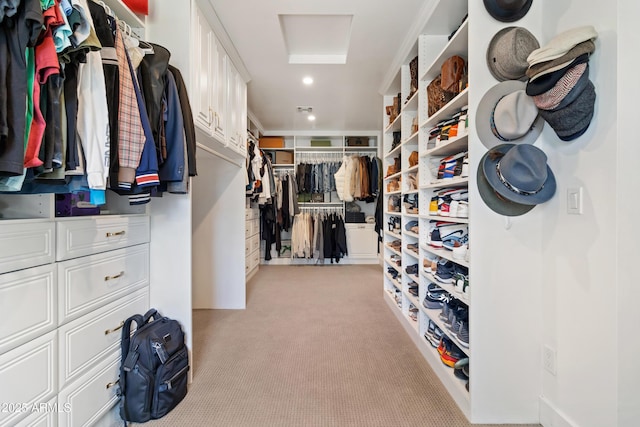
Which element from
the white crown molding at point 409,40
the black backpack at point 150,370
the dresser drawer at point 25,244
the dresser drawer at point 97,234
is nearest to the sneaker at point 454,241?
the white crown molding at point 409,40

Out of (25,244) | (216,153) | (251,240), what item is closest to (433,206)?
(216,153)

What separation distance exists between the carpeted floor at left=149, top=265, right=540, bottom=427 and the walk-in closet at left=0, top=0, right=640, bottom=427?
0.6 inches

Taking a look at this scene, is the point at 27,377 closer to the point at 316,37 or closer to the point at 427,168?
the point at 427,168

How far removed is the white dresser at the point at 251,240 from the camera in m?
3.66

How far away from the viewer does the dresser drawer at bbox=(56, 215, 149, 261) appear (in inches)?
42.4

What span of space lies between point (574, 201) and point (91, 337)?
80.9 inches

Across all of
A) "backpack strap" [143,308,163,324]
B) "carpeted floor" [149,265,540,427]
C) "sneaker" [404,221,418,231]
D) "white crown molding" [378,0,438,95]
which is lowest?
"carpeted floor" [149,265,540,427]

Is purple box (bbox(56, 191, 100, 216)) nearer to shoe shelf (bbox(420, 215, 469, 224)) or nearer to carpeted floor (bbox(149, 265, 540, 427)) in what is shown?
carpeted floor (bbox(149, 265, 540, 427))

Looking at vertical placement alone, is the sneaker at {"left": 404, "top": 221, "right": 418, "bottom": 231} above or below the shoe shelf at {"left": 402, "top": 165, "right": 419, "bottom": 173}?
below

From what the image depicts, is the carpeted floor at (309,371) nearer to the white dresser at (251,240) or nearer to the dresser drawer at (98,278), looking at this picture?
the dresser drawer at (98,278)

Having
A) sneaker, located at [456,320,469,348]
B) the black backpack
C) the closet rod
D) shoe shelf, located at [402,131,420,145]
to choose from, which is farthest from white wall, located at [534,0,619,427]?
the closet rod

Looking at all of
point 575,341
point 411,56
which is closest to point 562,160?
point 575,341

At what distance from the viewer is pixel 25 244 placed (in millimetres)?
940

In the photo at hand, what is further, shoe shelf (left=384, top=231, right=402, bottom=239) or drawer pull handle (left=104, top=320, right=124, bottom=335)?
shoe shelf (left=384, top=231, right=402, bottom=239)
